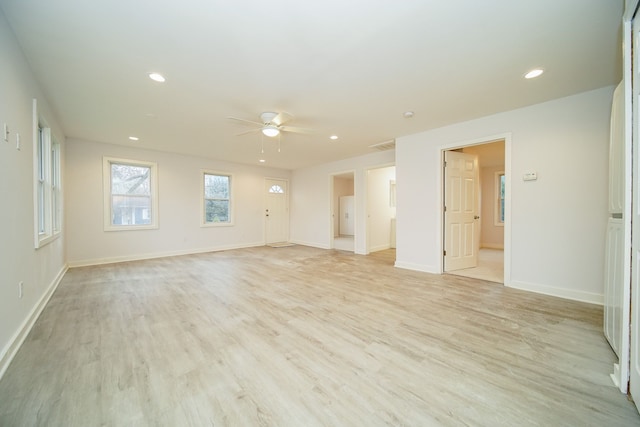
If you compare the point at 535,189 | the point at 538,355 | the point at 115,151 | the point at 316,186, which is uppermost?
the point at 115,151

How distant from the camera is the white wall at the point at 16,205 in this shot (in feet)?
5.67

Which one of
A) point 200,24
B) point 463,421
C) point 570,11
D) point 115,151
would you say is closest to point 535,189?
point 570,11

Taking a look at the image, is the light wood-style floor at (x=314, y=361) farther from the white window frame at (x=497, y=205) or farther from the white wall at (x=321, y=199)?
the white window frame at (x=497, y=205)

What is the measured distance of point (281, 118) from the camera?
3.64 meters

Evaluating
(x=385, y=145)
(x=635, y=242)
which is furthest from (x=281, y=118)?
(x=635, y=242)

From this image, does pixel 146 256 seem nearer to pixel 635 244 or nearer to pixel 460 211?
pixel 460 211

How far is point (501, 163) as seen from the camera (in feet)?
22.0

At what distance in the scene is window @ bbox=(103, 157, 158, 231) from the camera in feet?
16.9

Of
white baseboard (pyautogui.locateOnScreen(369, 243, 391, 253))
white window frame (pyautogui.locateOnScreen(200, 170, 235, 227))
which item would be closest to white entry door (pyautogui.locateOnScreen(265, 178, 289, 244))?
white window frame (pyautogui.locateOnScreen(200, 170, 235, 227))

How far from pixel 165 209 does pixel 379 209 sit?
18.5 feet

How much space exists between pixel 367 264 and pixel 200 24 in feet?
14.7

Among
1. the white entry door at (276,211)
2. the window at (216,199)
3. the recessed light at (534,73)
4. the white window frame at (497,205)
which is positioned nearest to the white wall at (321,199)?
the white entry door at (276,211)

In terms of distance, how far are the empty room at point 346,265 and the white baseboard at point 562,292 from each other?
0.06 feet

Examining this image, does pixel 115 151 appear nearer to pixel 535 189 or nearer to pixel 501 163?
pixel 535 189
